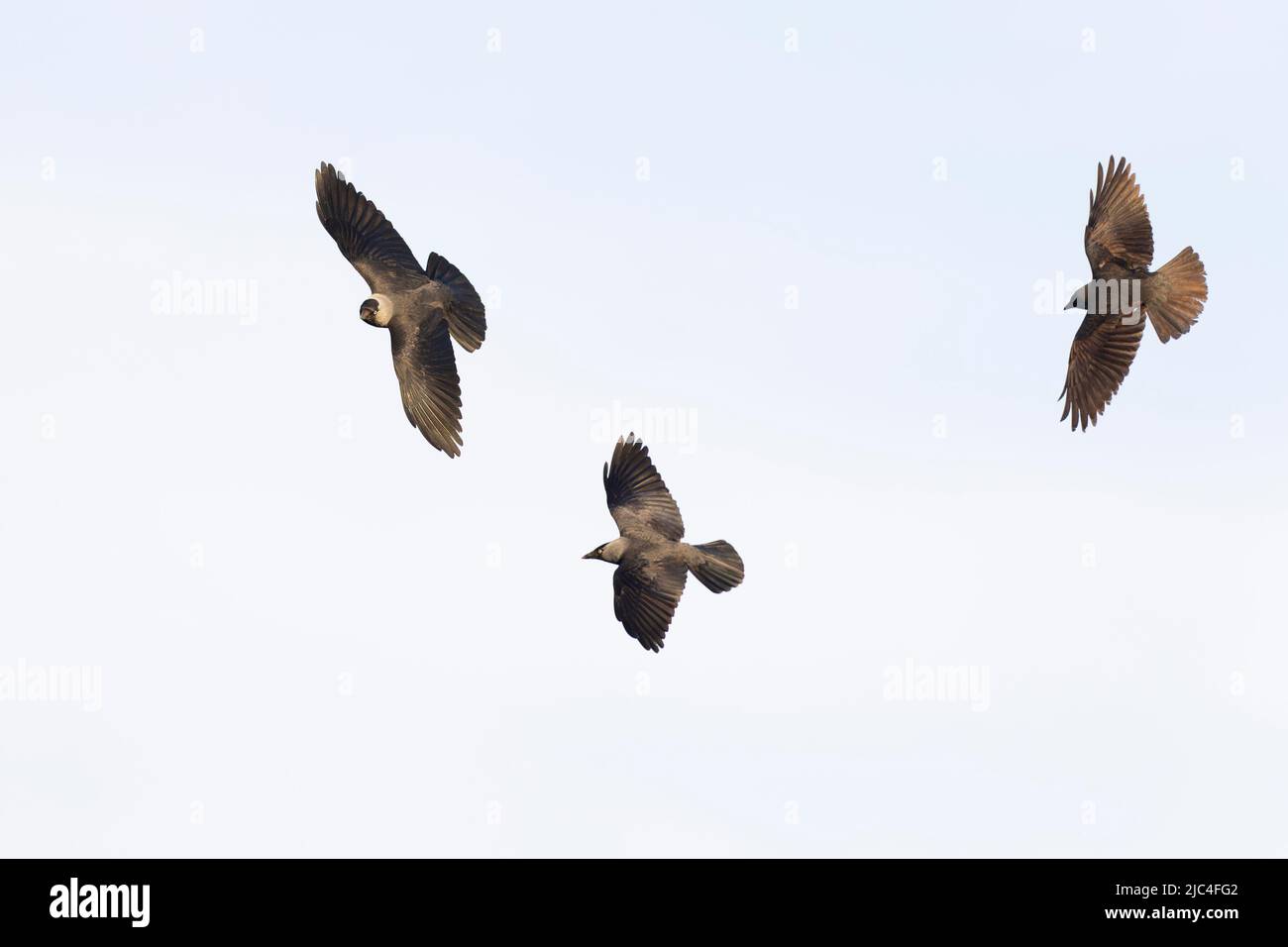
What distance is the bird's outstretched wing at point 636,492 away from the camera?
1017 inches

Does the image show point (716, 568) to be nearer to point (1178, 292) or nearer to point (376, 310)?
point (376, 310)

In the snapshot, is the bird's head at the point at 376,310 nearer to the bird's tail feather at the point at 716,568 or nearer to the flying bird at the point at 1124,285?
the bird's tail feather at the point at 716,568

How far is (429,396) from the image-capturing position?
2389 cm

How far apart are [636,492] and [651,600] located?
1.39 metres

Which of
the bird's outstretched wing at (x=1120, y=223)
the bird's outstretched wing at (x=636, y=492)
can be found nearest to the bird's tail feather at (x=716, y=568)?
the bird's outstretched wing at (x=636, y=492)

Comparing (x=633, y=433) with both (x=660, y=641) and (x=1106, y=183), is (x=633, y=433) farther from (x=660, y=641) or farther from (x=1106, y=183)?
(x=1106, y=183)

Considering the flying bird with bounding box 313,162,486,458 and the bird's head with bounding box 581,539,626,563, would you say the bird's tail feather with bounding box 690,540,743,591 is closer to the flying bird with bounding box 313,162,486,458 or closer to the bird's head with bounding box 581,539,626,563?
the bird's head with bounding box 581,539,626,563

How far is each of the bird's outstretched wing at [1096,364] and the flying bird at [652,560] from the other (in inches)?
165

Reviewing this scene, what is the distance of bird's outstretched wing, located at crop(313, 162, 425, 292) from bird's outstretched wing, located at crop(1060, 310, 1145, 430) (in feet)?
24.2

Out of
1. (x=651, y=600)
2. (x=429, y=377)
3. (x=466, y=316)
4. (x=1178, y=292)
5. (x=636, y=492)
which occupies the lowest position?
(x=651, y=600)

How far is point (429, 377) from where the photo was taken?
23.9 meters

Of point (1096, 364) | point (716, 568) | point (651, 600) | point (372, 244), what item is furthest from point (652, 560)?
point (1096, 364)

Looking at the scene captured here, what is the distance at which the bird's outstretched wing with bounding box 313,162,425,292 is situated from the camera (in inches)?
950
